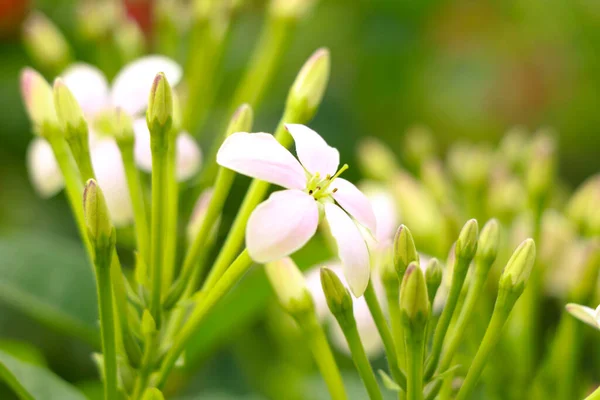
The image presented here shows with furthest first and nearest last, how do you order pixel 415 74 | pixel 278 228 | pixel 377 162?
1. pixel 415 74
2. pixel 377 162
3. pixel 278 228

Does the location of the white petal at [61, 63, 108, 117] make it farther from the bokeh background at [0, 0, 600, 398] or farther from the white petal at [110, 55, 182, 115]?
the bokeh background at [0, 0, 600, 398]

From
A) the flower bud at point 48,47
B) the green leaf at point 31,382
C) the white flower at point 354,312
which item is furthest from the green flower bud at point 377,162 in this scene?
the green leaf at point 31,382

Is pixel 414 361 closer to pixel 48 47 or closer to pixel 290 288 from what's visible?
pixel 290 288

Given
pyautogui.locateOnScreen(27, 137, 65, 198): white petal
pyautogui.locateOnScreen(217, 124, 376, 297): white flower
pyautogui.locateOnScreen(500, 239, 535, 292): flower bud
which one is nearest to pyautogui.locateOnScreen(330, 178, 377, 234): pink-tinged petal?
pyautogui.locateOnScreen(217, 124, 376, 297): white flower

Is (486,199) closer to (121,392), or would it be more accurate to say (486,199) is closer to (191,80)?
(191,80)

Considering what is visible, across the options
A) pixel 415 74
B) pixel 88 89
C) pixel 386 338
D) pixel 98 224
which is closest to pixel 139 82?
pixel 88 89

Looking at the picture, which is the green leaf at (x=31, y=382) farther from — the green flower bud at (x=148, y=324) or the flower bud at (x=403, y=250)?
the flower bud at (x=403, y=250)
